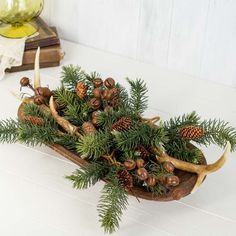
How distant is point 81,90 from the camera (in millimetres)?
880

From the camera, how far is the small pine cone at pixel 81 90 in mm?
879

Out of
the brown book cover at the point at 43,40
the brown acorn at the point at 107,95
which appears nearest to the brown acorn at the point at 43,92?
the brown acorn at the point at 107,95

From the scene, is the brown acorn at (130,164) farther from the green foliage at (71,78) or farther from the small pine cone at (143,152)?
the green foliage at (71,78)

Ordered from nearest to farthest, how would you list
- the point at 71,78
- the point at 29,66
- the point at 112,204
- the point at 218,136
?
the point at 112,204
the point at 218,136
the point at 71,78
the point at 29,66

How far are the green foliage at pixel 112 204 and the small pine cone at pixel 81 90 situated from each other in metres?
0.18

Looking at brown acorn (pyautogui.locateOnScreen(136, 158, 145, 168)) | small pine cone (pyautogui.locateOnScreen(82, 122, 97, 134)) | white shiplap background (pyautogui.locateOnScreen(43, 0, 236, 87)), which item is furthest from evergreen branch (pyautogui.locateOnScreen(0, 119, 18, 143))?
white shiplap background (pyautogui.locateOnScreen(43, 0, 236, 87))

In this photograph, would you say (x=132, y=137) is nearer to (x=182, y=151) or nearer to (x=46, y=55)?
(x=182, y=151)

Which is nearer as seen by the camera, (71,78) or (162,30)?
(71,78)

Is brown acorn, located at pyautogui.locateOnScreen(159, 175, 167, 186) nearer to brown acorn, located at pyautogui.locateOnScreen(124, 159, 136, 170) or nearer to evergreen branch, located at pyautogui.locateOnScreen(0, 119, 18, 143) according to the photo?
brown acorn, located at pyautogui.locateOnScreen(124, 159, 136, 170)

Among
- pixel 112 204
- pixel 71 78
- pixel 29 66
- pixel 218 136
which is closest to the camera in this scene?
pixel 112 204

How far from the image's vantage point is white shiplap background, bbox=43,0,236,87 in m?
1.16

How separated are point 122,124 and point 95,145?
0.06 metres

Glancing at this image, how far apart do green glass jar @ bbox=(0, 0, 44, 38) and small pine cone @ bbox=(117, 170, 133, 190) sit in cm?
62

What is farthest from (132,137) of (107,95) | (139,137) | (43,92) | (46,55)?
(46,55)
